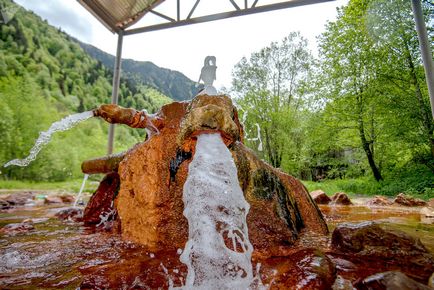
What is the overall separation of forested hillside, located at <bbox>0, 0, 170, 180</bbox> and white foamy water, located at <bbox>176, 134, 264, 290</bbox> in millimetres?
12775

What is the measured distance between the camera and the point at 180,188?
2252mm

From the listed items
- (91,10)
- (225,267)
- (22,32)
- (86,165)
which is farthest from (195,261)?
(22,32)

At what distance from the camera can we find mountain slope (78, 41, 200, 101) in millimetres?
80562

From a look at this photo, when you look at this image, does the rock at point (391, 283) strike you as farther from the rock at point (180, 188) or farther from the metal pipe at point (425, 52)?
the metal pipe at point (425, 52)

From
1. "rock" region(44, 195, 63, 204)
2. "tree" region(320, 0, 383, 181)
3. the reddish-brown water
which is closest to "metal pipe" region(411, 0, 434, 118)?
the reddish-brown water

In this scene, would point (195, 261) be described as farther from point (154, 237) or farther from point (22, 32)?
point (22, 32)

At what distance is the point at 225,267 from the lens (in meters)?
1.49

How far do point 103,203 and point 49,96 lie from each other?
4223cm

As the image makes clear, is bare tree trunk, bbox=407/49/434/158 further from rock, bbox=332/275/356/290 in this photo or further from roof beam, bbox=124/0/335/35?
rock, bbox=332/275/356/290

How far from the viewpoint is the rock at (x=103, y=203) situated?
3.83 m

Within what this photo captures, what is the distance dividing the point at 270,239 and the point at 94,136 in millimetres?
37207

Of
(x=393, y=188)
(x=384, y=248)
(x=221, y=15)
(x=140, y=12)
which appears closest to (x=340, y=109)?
(x=393, y=188)

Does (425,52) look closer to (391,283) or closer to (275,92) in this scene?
(391,283)

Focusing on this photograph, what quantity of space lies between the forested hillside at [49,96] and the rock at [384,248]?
13.2m
